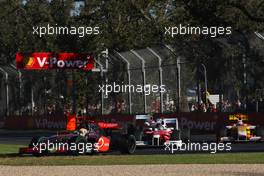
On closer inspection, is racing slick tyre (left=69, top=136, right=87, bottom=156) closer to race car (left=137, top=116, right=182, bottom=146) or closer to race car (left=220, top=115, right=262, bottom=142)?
race car (left=137, top=116, right=182, bottom=146)

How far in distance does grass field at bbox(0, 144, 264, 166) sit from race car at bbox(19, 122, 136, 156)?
0.32 meters

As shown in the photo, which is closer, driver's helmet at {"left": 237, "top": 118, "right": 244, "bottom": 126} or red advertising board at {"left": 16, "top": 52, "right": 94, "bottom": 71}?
driver's helmet at {"left": 237, "top": 118, "right": 244, "bottom": 126}

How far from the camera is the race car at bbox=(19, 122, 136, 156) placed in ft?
73.1

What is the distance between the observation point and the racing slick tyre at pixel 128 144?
2303 centimetres

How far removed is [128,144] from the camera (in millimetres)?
23094

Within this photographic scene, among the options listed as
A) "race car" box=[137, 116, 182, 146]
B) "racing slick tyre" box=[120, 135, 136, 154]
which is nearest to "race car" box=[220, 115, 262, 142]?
"race car" box=[137, 116, 182, 146]

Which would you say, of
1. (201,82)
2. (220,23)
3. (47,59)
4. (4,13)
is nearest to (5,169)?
(47,59)

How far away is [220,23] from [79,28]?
23.0 ft

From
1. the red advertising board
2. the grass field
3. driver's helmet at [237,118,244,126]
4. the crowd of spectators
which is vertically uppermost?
the red advertising board

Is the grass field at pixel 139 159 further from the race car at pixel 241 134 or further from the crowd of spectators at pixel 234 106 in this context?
the crowd of spectators at pixel 234 106

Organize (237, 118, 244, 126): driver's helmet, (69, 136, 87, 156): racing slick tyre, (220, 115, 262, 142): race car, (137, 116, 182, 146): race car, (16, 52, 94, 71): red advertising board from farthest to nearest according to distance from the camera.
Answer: (16, 52, 94, 71): red advertising board → (237, 118, 244, 126): driver's helmet → (220, 115, 262, 142): race car → (137, 116, 182, 146): race car → (69, 136, 87, 156): racing slick tyre

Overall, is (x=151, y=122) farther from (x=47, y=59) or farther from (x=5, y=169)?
(x=5, y=169)

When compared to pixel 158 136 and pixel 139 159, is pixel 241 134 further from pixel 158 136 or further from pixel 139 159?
pixel 139 159

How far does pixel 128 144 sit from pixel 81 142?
61.5 inches
